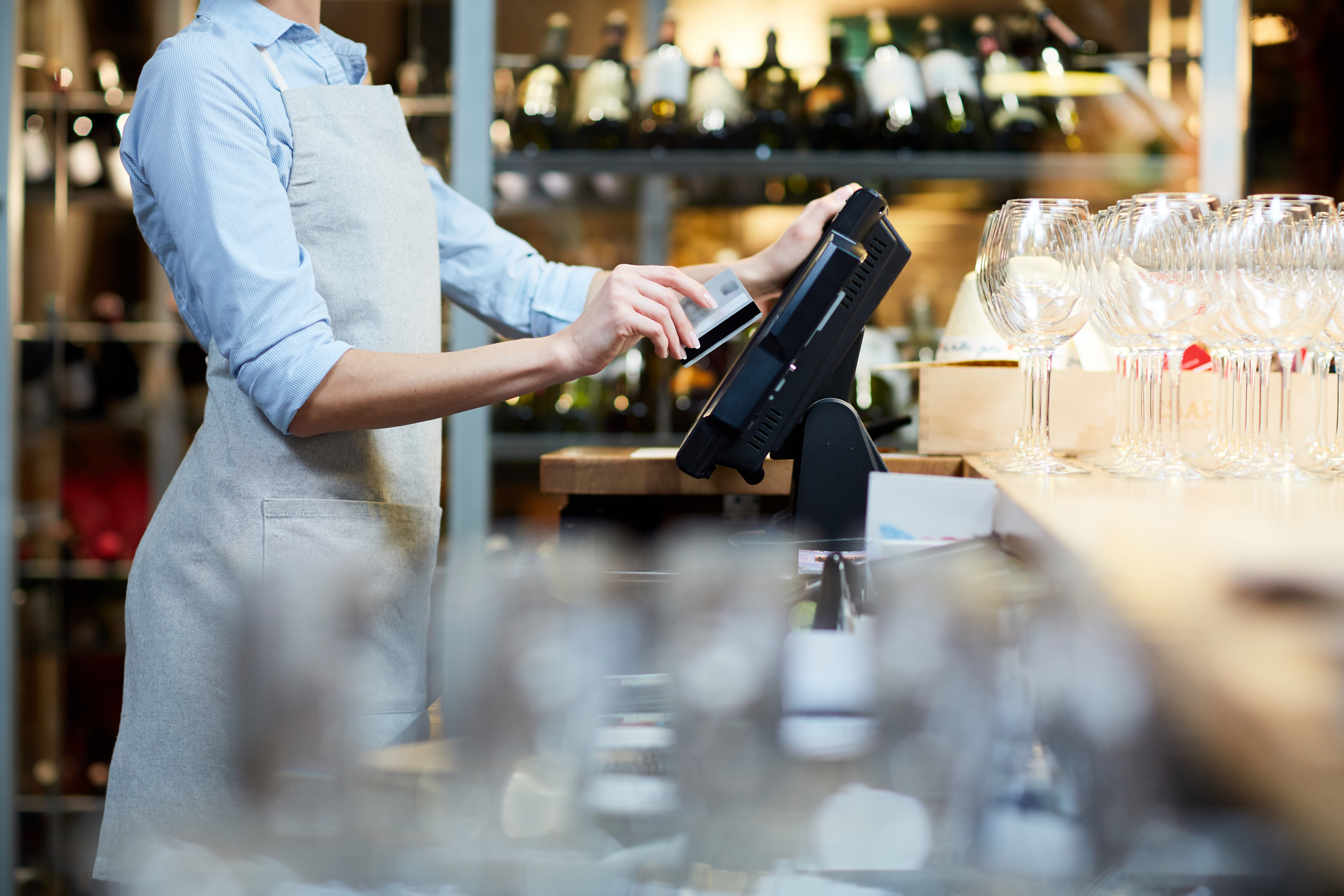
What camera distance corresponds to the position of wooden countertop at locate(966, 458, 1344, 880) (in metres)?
0.28

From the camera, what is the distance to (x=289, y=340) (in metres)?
0.88

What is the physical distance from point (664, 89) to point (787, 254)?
1.20 metres

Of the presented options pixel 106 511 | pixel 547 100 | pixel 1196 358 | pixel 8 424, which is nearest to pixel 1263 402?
pixel 1196 358

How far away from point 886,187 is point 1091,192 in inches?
16.7

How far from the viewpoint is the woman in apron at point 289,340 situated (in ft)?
2.89

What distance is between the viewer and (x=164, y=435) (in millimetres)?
2635

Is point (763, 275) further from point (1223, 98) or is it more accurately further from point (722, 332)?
point (1223, 98)

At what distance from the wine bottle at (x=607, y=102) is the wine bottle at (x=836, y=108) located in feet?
1.28

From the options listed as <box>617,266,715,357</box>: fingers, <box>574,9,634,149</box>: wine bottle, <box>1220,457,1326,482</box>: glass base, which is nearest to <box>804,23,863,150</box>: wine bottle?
<box>574,9,634,149</box>: wine bottle

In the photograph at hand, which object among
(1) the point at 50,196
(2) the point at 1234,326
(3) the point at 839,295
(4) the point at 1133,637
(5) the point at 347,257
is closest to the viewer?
(4) the point at 1133,637

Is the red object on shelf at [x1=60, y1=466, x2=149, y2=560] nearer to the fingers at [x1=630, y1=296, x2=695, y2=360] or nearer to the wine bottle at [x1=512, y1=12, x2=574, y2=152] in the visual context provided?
the wine bottle at [x1=512, y1=12, x2=574, y2=152]

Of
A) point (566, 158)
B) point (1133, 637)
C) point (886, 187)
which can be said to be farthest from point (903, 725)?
point (886, 187)

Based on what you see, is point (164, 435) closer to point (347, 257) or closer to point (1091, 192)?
point (347, 257)

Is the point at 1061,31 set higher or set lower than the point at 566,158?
higher
